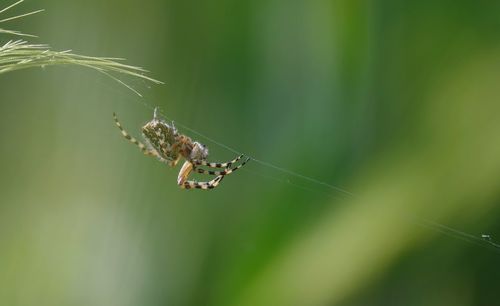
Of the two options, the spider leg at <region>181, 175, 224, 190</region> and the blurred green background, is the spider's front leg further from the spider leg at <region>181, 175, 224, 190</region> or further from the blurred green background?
the blurred green background

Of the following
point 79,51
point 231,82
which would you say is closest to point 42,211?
point 79,51

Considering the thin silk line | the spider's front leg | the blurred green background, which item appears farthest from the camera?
the spider's front leg

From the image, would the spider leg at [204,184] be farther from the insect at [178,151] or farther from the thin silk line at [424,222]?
the thin silk line at [424,222]

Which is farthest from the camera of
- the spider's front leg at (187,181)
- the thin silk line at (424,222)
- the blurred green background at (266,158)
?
the spider's front leg at (187,181)

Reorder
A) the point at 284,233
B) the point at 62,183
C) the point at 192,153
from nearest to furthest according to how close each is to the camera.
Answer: the point at 284,233 → the point at 192,153 → the point at 62,183

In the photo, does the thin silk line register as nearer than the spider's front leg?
Yes

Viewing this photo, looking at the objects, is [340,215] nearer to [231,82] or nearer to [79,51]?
[231,82]

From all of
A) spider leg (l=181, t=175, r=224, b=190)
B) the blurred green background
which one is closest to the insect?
spider leg (l=181, t=175, r=224, b=190)

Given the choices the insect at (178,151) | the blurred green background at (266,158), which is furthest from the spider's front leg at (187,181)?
the blurred green background at (266,158)
